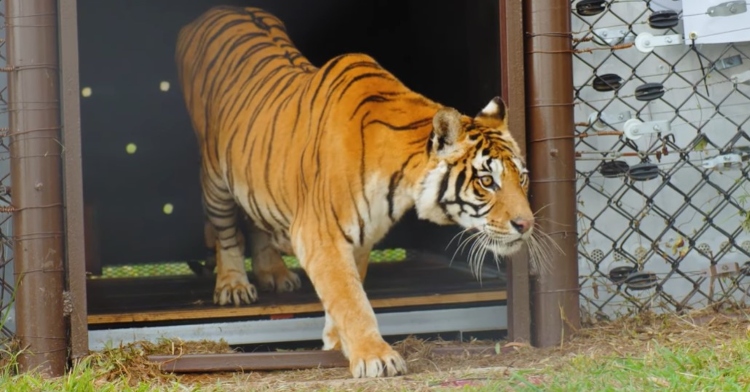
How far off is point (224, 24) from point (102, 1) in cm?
162

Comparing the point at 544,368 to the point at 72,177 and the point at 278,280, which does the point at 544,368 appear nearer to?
the point at 72,177

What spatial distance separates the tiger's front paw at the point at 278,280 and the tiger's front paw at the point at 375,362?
1575mm

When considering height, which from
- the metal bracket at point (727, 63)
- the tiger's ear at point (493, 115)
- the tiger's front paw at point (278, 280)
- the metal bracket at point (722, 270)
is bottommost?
the tiger's front paw at point (278, 280)

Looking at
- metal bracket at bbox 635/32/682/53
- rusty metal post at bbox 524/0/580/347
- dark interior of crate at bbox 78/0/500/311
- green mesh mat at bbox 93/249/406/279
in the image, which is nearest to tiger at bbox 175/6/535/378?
rusty metal post at bbox 524/0/580/347

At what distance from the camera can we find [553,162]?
3.29 metres

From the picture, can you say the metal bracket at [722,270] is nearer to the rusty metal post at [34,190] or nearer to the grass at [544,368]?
the grass at [544,368]

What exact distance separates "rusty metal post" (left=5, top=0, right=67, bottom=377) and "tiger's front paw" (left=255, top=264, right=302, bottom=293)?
1.52 m

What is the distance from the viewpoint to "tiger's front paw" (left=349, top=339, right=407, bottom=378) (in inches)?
115

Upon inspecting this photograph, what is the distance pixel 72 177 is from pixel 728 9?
2261mm

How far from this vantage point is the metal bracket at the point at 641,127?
3.37 metres

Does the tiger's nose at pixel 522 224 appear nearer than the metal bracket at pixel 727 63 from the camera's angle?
Yes

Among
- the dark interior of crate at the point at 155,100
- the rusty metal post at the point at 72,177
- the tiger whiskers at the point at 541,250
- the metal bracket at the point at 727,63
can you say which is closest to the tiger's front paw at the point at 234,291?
the rusty metal post at the point at 72,177

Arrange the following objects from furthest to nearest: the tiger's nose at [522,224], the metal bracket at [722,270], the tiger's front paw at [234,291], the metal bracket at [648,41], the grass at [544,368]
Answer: the tiger's front paw at [234,291] → the metal bracket at [722,270] → the metal bracket at [648,41] → the tiger's nose at [522,224] → the grass at [544,368]

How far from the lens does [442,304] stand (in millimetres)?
3975
